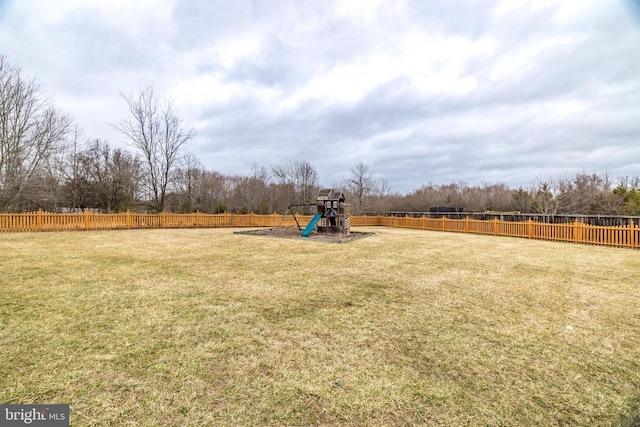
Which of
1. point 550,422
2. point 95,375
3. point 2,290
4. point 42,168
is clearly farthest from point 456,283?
point 42,168

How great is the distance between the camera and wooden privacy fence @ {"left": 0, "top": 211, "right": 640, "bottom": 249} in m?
11.4

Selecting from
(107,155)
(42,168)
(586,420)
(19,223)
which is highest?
(107,155)

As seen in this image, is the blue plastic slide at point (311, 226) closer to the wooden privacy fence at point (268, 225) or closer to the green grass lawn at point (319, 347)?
the wooden privacy fence at point (268, 225)

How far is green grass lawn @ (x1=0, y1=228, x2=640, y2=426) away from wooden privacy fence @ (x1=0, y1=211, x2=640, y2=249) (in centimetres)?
796

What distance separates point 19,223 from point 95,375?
55.5ft

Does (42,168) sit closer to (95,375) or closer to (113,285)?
(113,285)

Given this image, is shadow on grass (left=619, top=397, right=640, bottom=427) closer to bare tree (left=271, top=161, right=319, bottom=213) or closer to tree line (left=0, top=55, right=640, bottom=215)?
tree line (left=0, top=55, right=640, bottom=215)

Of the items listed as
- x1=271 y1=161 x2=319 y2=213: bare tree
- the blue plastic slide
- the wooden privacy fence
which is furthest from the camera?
x1=271 y1=161 x2=319 y2=213: bare tree

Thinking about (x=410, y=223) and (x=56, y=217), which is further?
(x=410, y=223)

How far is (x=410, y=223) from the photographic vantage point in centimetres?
2191

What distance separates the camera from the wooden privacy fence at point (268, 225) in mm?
11445

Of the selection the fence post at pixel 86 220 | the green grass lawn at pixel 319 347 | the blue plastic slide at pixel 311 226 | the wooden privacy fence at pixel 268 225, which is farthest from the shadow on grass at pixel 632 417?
the fence post at pixel 86 220

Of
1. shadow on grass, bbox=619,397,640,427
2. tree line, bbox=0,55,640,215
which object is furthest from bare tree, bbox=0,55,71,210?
shadow on grass, bbox=619,397,640,427

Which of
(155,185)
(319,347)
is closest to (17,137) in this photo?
(155,185)
